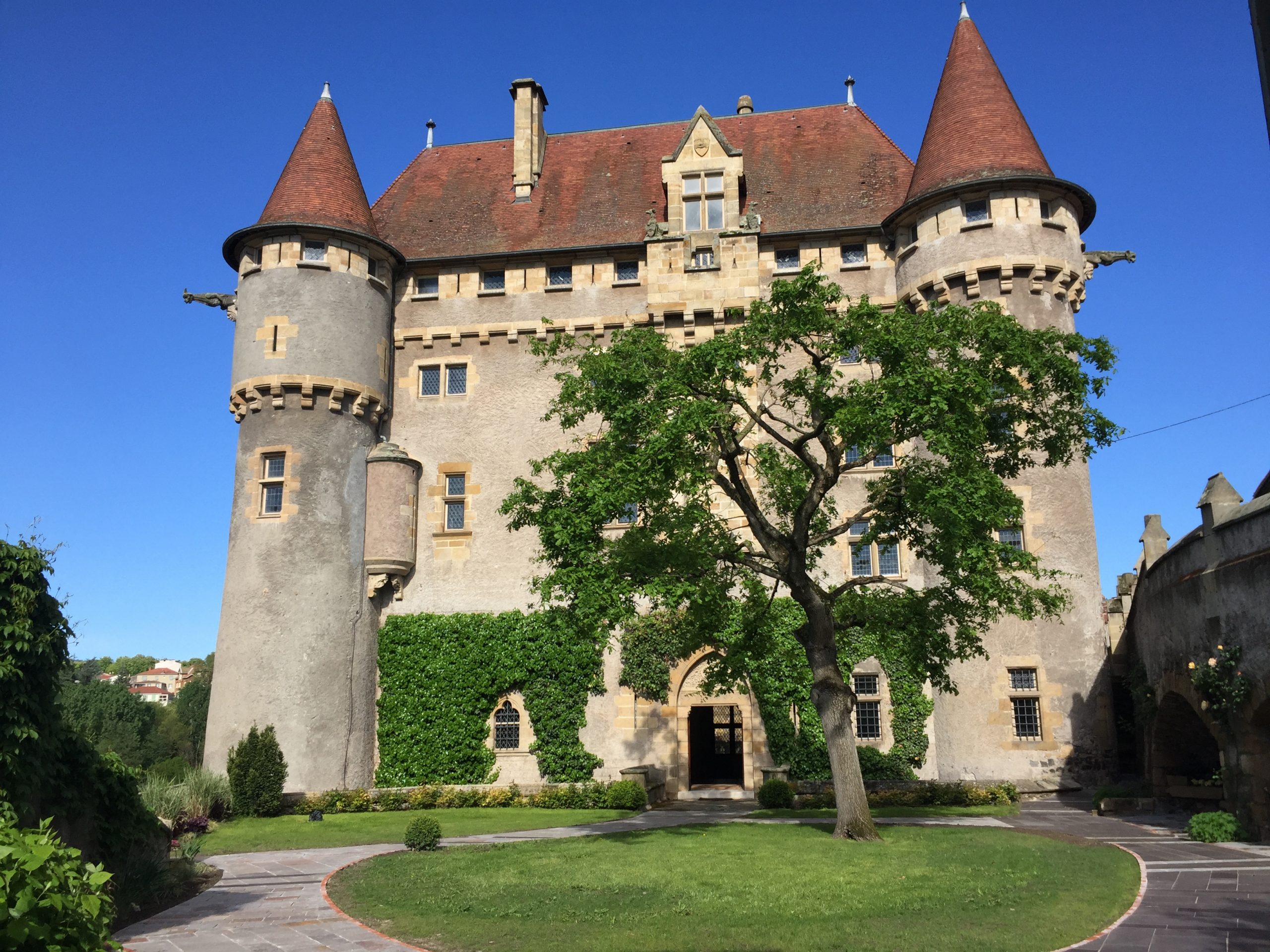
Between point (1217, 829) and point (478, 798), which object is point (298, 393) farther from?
point (1217, 829)

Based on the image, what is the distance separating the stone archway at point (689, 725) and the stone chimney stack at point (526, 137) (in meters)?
15.1

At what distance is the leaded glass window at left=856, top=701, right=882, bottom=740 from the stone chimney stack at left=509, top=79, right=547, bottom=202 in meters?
17.6

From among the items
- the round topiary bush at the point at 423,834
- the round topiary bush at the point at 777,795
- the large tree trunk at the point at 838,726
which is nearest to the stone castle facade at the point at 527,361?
the round topiary bush at the point at 777,795

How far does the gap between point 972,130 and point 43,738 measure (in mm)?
23854

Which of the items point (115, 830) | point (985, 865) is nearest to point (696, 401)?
point (985, 865)

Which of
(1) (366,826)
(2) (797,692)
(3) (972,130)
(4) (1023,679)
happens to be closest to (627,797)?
(2) (797,692)

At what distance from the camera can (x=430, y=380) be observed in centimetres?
2761

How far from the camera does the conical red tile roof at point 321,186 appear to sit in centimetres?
2614

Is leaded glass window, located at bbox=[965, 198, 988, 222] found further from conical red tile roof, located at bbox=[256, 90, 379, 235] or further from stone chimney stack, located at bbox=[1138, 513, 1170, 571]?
conical red tile roof, located at bbox=[256, 90, 379, 235]

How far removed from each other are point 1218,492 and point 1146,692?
4941 mm

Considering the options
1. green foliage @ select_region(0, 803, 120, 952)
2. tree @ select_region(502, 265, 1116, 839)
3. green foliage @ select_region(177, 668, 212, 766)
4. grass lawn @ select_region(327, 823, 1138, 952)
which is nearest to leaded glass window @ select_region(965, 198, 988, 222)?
tree @ select_region(502, 265, 1116, 839)

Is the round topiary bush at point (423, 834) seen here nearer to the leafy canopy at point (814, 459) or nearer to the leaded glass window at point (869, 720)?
the leafy canopy at point (814, 459)

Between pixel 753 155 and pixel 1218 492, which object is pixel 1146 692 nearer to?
pixel 1218 492

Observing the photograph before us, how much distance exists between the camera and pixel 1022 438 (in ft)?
49.9
